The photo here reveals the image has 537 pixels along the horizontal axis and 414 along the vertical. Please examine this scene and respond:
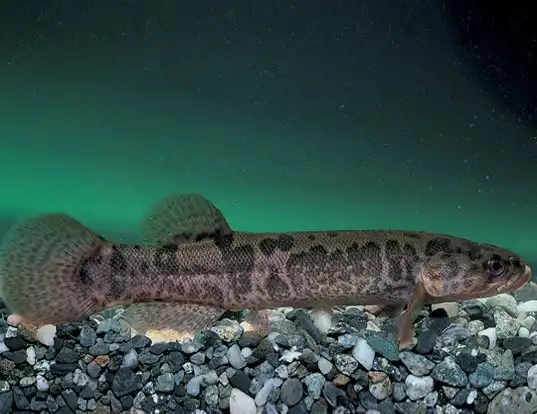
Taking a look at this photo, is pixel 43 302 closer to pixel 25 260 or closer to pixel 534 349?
pixel 25 260

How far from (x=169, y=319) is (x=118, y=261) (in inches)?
19.1

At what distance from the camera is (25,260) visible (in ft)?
11.1

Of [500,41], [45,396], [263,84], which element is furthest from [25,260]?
[500,41]

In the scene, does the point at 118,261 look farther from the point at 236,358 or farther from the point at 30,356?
the point at 236,358

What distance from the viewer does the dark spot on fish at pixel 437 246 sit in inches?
148

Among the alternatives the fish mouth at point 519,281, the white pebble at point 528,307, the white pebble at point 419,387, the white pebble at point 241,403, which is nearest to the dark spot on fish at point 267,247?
the white pebble at point 241,403

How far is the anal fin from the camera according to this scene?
11.4 ft

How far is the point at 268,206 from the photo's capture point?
563 centimetres

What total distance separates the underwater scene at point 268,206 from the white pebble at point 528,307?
1 centimetres

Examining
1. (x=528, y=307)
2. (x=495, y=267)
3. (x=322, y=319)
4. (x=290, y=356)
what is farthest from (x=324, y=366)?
(x=528, y=307)

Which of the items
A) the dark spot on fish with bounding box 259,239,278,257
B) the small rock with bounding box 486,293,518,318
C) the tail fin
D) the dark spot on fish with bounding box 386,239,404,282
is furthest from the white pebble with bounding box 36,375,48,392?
the small rock with bounding box 486,293,518,318

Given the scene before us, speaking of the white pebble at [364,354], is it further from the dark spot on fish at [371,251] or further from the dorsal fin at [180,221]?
the dorsal fin at [180,221]

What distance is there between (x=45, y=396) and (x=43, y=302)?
537mm

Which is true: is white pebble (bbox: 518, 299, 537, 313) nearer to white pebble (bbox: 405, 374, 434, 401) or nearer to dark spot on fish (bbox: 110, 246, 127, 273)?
white pebble (bbox: 405, 374, 434, 401)
